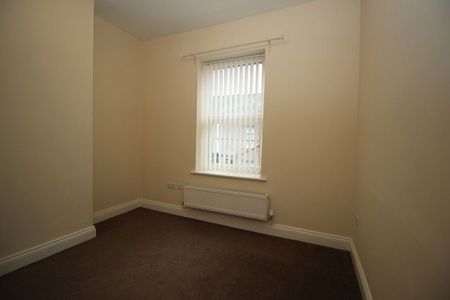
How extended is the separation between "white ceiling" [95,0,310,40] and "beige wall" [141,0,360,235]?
13cm

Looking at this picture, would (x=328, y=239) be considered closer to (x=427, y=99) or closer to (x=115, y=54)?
(x=427, y=99)

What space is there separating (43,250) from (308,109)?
126 inches

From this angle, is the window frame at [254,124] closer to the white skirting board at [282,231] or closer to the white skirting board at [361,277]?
the white skirting board at [282,231]

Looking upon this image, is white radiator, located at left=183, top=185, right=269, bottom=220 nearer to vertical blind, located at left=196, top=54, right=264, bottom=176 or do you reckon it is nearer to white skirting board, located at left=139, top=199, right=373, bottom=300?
white skirting board, located at left=139, top=199, right=373, bottom=300

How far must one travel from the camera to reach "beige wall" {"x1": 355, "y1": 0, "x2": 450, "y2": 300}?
706mm

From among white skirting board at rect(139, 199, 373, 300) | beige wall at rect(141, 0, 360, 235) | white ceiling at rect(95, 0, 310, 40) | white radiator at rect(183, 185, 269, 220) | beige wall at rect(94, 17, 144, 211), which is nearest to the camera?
white skirting board at rect(139, 199, 373, 300)

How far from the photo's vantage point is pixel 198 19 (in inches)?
112

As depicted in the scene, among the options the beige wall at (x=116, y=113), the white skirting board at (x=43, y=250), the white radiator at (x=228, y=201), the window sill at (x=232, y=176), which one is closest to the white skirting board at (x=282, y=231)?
the white radiator at (x=228, y=201)

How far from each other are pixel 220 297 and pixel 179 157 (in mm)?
2107

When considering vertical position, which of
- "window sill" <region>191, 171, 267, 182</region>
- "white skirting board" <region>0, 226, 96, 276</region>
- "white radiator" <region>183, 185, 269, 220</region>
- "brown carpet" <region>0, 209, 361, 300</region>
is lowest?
"brown carpet" <region>0, 209, 361, 300</region>

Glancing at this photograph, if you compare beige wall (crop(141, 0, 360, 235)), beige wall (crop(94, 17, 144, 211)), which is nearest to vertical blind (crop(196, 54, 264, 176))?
beige wall (crop(141, 0, 360, 235))

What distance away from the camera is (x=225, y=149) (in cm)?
304

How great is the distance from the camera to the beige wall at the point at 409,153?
27.8 inches

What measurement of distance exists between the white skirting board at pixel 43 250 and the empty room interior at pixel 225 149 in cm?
2
